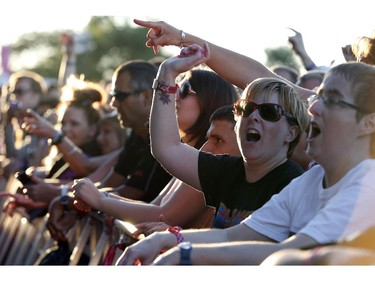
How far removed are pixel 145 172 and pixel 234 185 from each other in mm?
2679

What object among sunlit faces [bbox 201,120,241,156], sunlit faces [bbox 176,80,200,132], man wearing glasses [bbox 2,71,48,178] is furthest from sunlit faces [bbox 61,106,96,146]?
sunlit faces [bbox 201,120,241,156]

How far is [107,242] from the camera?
7430mm

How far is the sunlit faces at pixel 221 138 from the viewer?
5.87 meters

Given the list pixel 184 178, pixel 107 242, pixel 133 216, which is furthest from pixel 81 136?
pixel 184 178

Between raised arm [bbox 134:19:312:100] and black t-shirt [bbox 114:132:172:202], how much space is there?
1.85 meters

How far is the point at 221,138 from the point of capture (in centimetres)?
590

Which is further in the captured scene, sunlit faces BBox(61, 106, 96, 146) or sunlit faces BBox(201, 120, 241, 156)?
sunlit faces BBox(61, 106, 96, 146)

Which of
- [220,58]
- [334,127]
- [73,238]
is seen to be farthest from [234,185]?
[73,238]

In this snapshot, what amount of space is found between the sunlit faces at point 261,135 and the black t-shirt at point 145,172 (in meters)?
2.58

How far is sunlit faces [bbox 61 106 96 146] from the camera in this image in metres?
10.6

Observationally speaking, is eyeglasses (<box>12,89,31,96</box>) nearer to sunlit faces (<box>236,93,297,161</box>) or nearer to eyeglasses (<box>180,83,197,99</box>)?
eyeglasses (<box>180,83,197,99</box>)

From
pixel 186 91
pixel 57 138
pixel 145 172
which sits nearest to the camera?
pixel 186 91

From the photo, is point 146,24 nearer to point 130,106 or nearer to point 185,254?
point 185,254

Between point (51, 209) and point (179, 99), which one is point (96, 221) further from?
point (179, 99)
